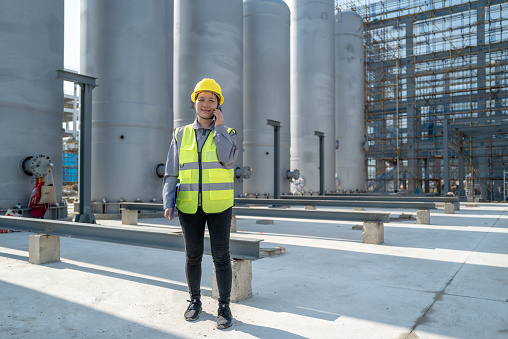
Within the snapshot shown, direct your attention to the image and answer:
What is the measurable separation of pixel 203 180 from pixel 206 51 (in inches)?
436

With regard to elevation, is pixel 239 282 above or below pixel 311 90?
below

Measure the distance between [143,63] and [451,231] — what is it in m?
8.80

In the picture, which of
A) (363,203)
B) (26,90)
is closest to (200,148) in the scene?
(26,90)

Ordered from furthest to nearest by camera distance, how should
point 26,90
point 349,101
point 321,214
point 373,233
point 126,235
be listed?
1. point 349,101
2. point 26,90
3. point 321,214
4. point 373,233
5. point 126,235

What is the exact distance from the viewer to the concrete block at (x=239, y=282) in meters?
3.42

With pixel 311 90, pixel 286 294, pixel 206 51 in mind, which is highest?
pixel 311 90

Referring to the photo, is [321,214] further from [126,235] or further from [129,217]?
[129,217]

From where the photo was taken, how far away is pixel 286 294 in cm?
363

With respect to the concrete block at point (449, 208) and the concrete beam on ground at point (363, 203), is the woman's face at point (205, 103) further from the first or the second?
the concrete block at point (449, 208)

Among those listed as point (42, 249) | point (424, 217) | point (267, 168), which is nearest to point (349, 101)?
point (267, 168)

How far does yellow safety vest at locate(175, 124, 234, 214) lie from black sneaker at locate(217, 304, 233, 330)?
0.70 m

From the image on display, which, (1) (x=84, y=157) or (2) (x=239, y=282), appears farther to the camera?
(1) (x=84, y=157)

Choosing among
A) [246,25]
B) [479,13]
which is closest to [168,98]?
[246,25]

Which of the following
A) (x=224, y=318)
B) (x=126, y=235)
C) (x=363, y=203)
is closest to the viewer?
(x=224, y=318)
